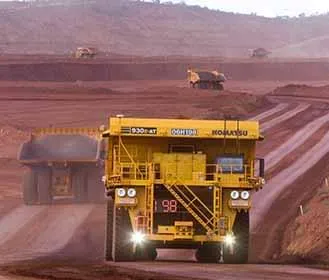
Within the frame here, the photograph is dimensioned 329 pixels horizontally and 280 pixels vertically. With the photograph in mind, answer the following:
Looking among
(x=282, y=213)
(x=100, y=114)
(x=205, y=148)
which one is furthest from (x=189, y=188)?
(x=100, y=114)

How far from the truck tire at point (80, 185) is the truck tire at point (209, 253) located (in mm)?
12668

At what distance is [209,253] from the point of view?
2444 centimetres

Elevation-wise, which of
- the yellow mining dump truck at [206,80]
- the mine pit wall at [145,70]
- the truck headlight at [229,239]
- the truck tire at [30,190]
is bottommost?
the truck headlight at [229,239]

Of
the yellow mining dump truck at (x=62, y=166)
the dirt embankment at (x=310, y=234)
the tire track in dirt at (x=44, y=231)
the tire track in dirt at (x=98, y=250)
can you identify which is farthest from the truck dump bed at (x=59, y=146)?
the tire track in dirt at (x=98, y=250)

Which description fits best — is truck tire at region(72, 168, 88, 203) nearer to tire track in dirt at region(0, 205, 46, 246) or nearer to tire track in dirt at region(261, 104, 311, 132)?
tire track in dirt at region(0, 205, 46, 246)

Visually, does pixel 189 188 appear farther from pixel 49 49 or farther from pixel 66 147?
pixel 49 49

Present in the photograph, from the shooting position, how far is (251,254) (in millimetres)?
27859

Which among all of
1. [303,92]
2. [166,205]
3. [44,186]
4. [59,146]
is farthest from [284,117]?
[166,205]

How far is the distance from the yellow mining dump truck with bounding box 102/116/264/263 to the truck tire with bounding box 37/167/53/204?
13.0 m

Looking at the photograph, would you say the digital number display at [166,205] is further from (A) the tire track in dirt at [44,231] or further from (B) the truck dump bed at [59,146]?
(B) the truck dump bed at [59,146]

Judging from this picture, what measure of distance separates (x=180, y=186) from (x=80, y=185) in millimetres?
13968

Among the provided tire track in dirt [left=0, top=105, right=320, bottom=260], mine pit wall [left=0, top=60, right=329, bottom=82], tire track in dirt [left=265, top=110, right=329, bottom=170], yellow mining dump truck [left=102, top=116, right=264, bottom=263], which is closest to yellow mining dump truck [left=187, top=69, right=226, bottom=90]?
mine pit wall [left=0, top=60, right=329, bottom=82]

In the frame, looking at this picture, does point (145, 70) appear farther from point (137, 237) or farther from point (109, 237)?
point (137, 237)

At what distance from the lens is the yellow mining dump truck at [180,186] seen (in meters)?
23.5
